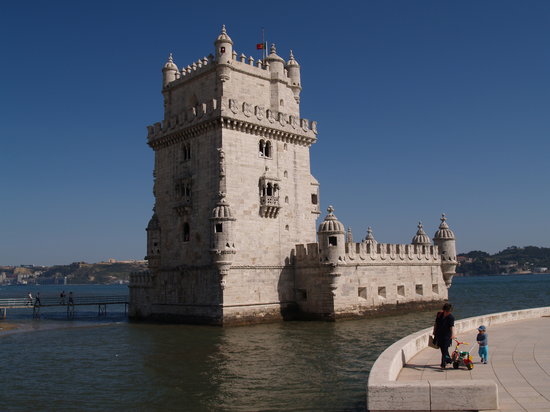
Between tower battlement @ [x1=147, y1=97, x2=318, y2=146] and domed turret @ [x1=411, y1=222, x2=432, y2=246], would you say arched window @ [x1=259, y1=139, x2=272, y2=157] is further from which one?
domed turret @ [x1=411, y1=222, x2=432, y2=246]

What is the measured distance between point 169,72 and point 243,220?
586 inches

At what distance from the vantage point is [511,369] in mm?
13828

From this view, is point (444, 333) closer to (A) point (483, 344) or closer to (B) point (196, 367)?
(A) point (483, 344)

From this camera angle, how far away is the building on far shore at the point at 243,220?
121 ft

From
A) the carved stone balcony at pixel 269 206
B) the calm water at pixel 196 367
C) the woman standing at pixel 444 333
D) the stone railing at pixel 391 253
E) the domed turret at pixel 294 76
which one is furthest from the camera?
the domed turret at pixel 294 76

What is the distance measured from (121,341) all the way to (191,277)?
26.5ft

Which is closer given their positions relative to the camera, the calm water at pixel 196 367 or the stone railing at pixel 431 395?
the stone railing at pixel 431 395

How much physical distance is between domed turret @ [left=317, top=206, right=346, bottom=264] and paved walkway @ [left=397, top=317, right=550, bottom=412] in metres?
17.5

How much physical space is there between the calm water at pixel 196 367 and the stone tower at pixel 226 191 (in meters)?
3.27

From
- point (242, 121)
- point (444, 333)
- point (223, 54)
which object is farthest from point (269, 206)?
point (444, 333)

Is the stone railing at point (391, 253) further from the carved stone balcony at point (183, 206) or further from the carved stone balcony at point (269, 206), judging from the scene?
the carved stone balcony at point (183, 206)

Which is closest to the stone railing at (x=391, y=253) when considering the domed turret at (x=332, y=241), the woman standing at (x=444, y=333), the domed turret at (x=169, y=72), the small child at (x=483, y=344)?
the domed turret at (x=332, y=241)

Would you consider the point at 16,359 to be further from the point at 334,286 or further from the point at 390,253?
the point at 390,253

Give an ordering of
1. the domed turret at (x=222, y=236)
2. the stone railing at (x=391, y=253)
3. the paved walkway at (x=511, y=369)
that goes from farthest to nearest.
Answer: the stone railing at (x=391, y=253) → the domed turret at (x=222, y=236) → the paved walkway at (x=511, y=369)
